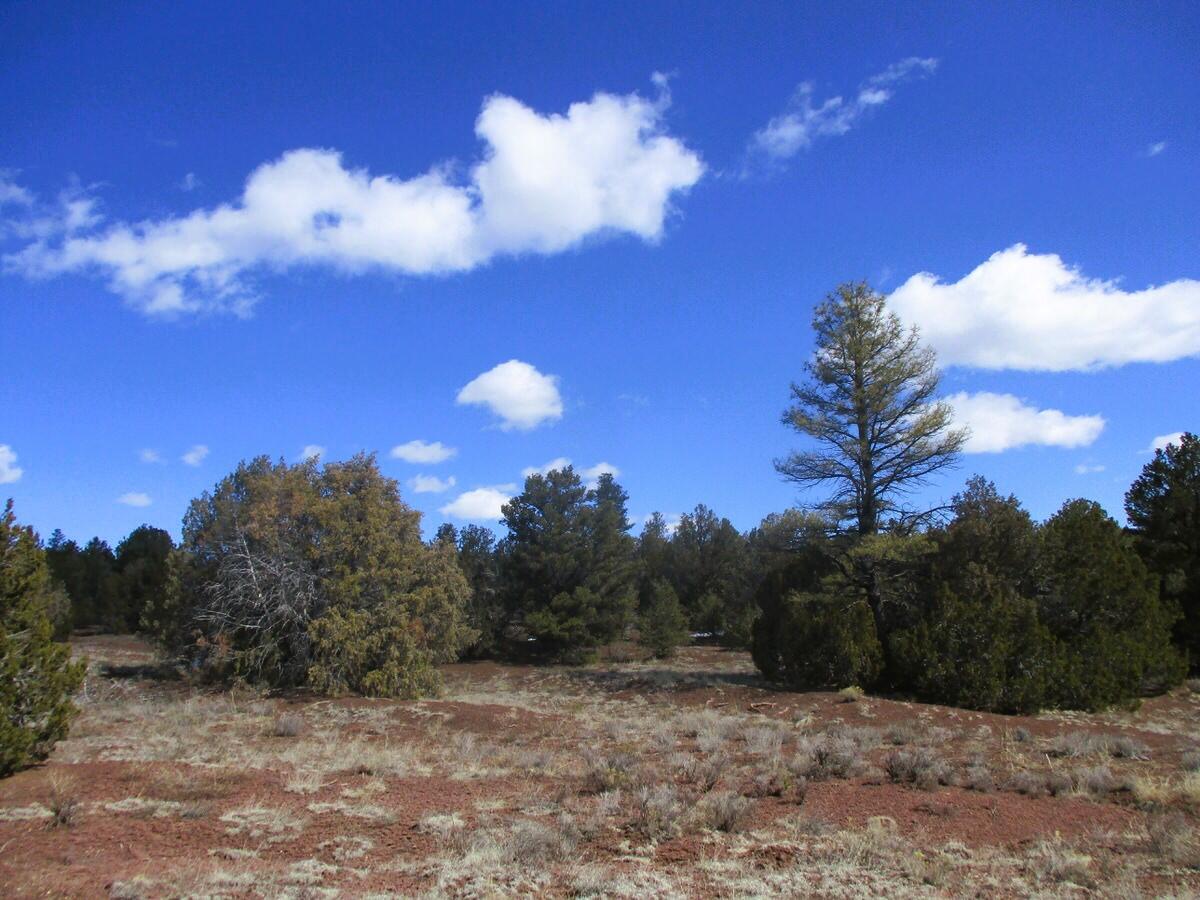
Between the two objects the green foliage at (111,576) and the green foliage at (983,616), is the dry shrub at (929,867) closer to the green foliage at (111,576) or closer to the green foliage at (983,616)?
the green foliage at (983,616)

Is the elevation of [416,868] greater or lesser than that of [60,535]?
lesser

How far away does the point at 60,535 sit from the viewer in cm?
7462

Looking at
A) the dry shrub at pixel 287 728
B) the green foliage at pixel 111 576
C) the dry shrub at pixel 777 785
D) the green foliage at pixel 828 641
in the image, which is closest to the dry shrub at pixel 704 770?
the dry shrub at pixel 777 785

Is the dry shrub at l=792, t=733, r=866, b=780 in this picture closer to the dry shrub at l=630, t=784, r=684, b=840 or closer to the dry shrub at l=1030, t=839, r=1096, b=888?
the dry shrub at l=630, t=784, r=684, b=840

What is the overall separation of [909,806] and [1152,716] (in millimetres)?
16132

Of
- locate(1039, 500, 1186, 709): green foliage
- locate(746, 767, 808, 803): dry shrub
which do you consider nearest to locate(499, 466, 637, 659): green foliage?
locate(1039, 500, 1186, 709): green foliage

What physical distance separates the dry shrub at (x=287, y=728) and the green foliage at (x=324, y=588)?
5.51 meters

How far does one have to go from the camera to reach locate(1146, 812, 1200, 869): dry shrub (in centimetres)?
713

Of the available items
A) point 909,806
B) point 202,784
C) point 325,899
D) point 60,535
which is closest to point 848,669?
point 909,806

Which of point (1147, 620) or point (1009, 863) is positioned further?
point (1147, 620)

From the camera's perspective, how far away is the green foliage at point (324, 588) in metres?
22.0

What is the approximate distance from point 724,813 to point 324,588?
16.7 m

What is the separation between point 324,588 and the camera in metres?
22.6

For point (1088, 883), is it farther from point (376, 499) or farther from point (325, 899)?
point (376, 499)
